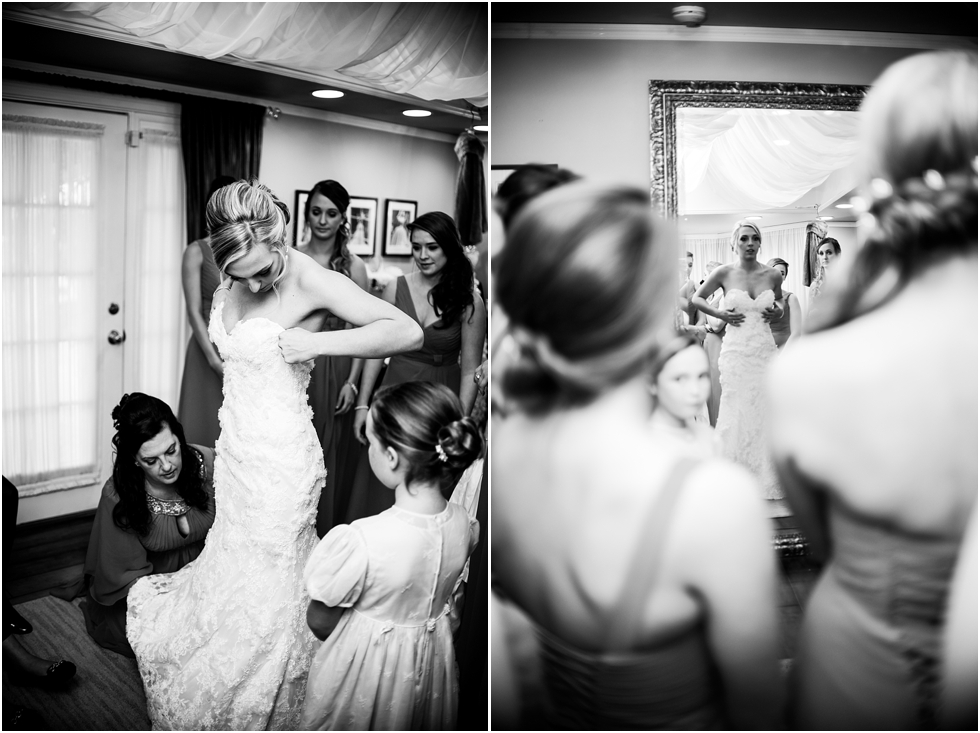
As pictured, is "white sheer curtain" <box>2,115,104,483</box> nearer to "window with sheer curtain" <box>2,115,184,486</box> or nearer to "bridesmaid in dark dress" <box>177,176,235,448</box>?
"window with sheer curtain" <box>2,115,184,486</box>

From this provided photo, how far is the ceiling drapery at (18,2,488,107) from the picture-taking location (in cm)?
186

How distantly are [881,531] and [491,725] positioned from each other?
104cm

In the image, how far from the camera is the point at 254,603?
73.7 inches

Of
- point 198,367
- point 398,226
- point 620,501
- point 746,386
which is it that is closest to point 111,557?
Answer: point 198,367

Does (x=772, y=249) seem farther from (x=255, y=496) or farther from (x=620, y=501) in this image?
(x=255, y=496)

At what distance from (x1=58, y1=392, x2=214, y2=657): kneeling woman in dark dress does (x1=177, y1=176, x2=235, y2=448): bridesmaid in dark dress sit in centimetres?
4

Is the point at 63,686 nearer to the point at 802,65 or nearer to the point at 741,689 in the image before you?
the point at 741,689

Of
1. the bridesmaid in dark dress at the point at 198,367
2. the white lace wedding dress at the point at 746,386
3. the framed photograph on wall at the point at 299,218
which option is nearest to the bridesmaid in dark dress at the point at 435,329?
the framed photograph on wall at the point at 299,218

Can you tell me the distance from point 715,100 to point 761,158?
0.60 feet

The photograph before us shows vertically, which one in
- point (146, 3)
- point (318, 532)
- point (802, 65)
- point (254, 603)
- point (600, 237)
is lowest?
point (254, 603)

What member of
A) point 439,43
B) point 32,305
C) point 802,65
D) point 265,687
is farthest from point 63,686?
point 802,65

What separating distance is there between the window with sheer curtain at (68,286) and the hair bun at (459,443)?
2.26 ft

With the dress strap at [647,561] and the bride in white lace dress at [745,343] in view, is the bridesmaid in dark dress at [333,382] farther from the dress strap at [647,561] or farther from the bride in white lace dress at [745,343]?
the bride in white lace dress at [745,343]

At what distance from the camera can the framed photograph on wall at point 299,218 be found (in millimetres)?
1858
